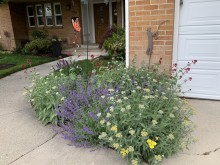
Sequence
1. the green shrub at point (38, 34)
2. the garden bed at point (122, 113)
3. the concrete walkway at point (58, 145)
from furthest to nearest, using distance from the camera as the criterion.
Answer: the green shrub at point (38, 34)
the concrete walkway at point (58, 145)
the garden bed at point (122, 113)

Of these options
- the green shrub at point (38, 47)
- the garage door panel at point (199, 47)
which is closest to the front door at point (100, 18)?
the green shrub at point (38, 47)

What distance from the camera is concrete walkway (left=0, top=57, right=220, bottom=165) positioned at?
221 cm

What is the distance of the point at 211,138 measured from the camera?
8.27 feet

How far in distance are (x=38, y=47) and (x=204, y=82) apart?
875 cm

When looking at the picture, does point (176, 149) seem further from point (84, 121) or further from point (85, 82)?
point (85, 82)

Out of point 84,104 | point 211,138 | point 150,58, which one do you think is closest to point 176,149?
point 211,138

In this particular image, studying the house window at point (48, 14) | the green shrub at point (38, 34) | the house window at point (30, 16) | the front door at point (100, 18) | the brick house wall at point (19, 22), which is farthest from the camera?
the house window at point (30, 16)

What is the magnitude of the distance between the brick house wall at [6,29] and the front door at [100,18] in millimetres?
5259

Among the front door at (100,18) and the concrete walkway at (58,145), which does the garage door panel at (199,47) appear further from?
the front door at (100,18)

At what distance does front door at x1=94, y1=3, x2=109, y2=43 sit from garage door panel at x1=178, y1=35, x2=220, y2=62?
26.3 feet

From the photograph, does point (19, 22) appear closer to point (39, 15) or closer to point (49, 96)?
point (39, 15)

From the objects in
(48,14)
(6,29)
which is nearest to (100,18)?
(48,14)

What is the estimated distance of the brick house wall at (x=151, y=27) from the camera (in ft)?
11.3

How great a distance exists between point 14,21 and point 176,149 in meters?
13.0
